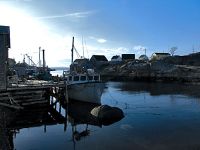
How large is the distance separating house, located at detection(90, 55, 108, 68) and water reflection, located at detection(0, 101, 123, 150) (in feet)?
355

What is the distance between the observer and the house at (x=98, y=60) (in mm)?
153675

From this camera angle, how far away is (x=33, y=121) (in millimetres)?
35344

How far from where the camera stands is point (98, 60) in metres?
160

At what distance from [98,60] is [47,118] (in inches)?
4835

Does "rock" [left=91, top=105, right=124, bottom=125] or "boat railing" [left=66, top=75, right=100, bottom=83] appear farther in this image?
"boat railing" [left=66, top=75, right=100, bottom=83]

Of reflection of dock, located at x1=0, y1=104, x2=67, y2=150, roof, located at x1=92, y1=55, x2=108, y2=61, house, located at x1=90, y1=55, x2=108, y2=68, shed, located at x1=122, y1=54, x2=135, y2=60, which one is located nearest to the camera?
reflection of dock, located at x1=0, y1=104, x2=67, y2=150

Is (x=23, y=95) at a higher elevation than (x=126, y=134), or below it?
higher

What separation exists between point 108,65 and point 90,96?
104 metres

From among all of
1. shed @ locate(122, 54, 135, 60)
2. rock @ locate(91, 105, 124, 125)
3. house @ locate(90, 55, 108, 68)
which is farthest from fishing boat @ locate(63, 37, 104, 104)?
shed @ locate(122, 54, 135, 60)

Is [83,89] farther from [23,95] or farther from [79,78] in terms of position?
[23,95]

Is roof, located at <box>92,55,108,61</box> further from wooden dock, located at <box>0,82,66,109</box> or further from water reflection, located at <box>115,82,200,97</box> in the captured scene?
→ wooden dock, located at <box>0,82,66,109</box>

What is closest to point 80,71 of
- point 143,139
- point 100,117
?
point 100,117

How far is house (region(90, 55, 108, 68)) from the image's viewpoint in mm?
153675

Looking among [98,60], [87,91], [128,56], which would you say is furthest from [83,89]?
[128,56]
